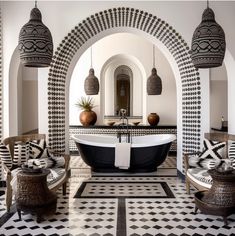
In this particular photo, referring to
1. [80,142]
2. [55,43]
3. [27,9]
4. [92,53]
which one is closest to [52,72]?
[55,43]

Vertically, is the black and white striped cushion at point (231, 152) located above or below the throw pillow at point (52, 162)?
above

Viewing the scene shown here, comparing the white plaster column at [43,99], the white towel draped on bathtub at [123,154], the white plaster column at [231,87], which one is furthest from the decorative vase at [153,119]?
the white plaster column at [43,99]

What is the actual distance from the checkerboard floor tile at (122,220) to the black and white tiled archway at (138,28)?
4.63ft

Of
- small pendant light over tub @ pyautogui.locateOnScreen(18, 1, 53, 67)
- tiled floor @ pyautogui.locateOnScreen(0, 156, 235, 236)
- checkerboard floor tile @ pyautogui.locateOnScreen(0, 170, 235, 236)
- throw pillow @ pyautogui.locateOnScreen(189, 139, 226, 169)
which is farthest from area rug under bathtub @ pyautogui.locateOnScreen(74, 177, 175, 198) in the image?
small pendant light over tub @ pyautogui.locateOnScreen(18, 1, 53, 67)

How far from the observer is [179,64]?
21.7 ft

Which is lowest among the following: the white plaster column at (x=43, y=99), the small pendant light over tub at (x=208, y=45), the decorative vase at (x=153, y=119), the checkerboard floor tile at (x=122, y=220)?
the checkerboard floor tile at (x=122, y=220)

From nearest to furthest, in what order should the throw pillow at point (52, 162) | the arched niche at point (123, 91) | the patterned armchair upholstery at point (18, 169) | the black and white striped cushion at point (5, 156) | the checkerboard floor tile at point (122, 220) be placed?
the checkerboard floor tile at point (122, 220) → the patterned armchair upholstery at point (18, 169) → the black and white striped cushion at point (5, 156) → the throw pillow at point (52, 162) → the arched niche at point (123, 91)

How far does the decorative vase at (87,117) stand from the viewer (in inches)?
396

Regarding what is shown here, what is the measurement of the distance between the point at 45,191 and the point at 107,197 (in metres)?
1.35

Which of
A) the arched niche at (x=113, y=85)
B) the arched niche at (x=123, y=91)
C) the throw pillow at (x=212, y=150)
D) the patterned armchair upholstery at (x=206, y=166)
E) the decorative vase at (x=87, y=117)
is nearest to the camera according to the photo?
the patterned armchair upholstery at (x=206, y=166)

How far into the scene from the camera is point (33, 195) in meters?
4.38

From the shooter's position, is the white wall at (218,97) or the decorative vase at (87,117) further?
the decorative vase at (87,117)

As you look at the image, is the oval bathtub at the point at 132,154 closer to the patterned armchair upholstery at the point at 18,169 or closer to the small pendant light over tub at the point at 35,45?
the patterned armchair upholstery at the point at 18,169

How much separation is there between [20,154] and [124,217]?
6.62 feet
